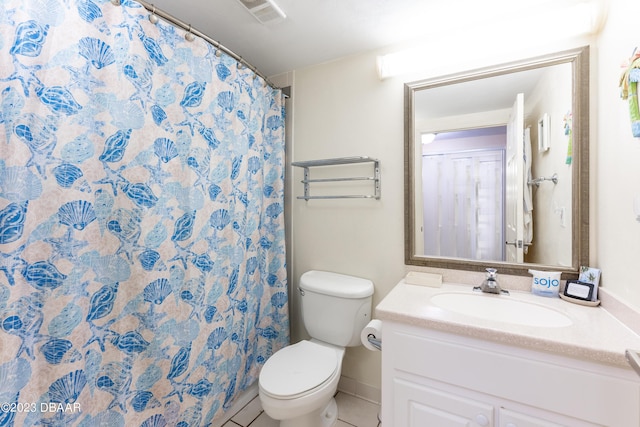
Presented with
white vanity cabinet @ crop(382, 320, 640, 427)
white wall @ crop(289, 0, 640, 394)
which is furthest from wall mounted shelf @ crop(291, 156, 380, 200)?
white vanity cabinet @ crop(382, 320, 640, 427)

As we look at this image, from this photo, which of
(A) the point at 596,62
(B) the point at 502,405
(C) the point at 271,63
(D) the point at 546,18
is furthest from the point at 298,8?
(B) the point at 502,405

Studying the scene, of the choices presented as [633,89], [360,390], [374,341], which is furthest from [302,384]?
[633,89]

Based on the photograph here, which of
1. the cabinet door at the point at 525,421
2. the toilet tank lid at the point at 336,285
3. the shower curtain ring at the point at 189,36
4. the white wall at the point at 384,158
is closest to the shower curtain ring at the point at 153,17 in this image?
the shower curtain ring at the point at 189,36

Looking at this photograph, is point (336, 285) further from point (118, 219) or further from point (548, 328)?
point (118, 219)

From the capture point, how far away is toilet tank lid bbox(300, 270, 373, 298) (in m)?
1.59

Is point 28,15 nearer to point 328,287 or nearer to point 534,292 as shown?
point 328,287

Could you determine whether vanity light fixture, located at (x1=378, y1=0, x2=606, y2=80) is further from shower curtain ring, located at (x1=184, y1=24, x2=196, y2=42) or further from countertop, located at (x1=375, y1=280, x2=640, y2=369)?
countertop, located at (x1=375, y1=280, x2=640, y2=369)

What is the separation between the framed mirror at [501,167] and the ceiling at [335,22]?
267 millimetres

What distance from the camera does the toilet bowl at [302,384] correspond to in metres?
1.23

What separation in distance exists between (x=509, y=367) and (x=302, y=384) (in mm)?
852

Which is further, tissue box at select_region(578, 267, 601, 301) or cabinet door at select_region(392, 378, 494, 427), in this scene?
tissue box at select_region(578, 267, 601, 301)

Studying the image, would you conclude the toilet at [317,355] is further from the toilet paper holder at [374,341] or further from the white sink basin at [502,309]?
the white sink basin at [502,309]

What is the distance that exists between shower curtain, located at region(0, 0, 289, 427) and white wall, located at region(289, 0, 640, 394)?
0.47 meters

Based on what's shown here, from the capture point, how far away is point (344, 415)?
5.36 feet
